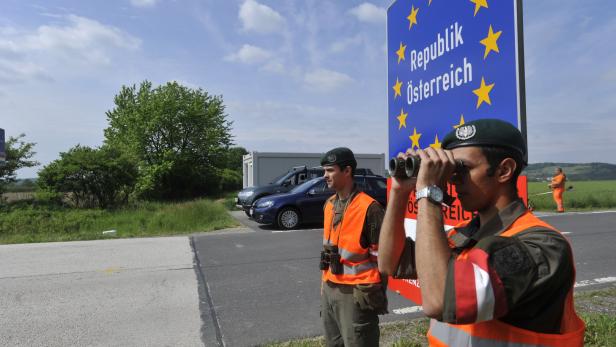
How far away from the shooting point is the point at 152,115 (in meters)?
26.9

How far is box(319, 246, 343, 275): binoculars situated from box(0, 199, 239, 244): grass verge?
9.69 m

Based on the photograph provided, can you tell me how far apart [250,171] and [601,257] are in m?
15.4

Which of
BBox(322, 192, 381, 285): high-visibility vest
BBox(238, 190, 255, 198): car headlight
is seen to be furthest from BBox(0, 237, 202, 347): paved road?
BBox(238, 190, 255, 198): car headlight

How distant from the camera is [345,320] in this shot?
2.46m

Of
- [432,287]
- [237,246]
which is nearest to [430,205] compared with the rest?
[432,287]

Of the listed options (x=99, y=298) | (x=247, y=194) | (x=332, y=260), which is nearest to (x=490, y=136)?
(x=332, y=260)

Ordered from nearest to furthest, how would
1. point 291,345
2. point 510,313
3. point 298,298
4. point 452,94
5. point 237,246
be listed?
point 510,313
point 452,94
point 291,345
point 298,298
point 237,246

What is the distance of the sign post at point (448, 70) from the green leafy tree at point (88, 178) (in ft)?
56.1

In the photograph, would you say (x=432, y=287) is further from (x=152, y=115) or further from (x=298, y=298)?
(x=152, y=115)

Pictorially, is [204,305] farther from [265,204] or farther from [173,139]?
[173,139]

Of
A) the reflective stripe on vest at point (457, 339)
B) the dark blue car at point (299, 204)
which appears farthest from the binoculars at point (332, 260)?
the dark blue car at point (299, 204)

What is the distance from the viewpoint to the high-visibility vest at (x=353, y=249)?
2.52 metres

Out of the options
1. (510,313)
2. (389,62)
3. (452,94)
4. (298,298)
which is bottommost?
(298,298)

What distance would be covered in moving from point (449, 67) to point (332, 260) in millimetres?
1468
